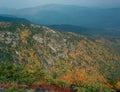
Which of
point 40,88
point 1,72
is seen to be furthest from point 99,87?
point 1,72

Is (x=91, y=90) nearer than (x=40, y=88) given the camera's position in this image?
Yes

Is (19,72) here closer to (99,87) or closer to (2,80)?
(2,80)

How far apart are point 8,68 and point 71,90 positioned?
3102 centimetres

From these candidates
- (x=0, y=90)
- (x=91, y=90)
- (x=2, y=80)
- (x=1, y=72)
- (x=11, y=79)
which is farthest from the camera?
(x=1, y=72)

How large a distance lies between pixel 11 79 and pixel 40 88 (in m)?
15.3

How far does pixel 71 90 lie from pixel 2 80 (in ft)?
64.3

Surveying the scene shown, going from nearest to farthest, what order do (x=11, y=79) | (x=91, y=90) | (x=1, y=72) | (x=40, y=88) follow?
1. (x=91, y=90)
2. (x=40, y=88)
3. (x=11, y=79)
4. (x=1, y=72)

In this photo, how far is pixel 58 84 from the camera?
307ft

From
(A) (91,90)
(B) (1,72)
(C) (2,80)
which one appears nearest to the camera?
(A) (91,90)

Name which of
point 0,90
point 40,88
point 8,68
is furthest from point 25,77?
point 0,90

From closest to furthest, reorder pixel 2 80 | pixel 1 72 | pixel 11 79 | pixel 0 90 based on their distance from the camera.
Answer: pixel 0 90, pixel 2 80, pixel 11 79, pixel 1 72

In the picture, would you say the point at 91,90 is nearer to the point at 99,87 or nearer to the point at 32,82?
the point at 99,87

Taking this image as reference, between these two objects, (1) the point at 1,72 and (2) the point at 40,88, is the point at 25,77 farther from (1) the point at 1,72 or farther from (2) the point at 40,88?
(2) the point at 40,88

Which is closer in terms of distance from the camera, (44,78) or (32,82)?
(32,82)
